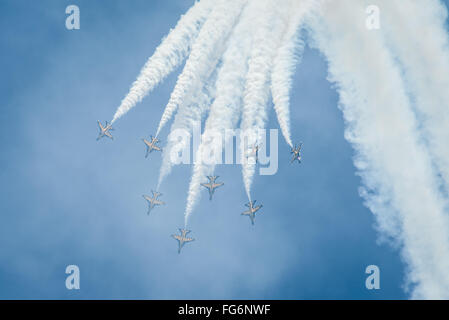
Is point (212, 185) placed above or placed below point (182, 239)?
above

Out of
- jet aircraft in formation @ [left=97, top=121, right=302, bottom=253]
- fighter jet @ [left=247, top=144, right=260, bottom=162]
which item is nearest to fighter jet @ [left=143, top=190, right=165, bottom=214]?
jet aircraft in formation @ [left=97, top=121, right=302, bottom=253]

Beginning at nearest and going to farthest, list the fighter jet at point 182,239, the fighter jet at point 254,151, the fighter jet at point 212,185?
the fighter jet at point 254,151 → the fighter jet at point 212,185 → the fighter jet at point 182,239

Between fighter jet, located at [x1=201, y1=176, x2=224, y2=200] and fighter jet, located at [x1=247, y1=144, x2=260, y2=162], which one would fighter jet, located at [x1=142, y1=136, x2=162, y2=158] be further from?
fighter jet, located at [x1=247, y1=144, x2=260, y2=162]

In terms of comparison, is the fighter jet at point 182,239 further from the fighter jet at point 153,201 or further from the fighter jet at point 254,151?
the fighter jet at point 254,151

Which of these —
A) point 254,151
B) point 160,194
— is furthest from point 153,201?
point 254,151

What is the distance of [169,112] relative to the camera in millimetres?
33250

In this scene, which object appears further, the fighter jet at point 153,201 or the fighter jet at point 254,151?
the fighter jet at point 153,201

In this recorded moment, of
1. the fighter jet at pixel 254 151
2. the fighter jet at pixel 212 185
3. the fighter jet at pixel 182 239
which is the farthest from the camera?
the fighter jet at pixel 182 239

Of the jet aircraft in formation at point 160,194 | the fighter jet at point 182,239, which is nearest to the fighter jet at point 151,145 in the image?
the jet aircraft in formation at point 160,194

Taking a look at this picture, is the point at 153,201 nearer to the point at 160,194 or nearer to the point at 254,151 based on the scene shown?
the point at 160,194
